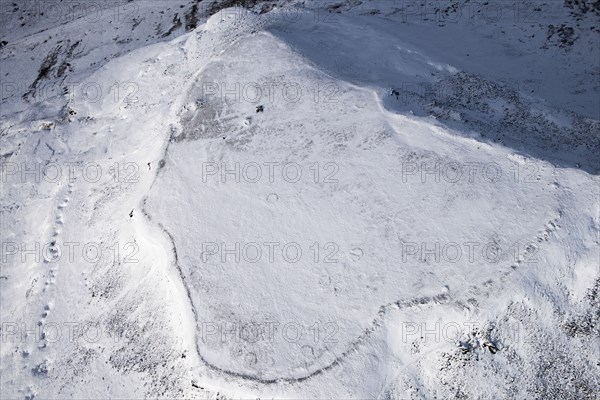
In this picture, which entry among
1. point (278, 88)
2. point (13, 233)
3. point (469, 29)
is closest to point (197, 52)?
point (278, 88)

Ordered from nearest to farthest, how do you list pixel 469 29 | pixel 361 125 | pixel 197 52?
pixel 361 125 < pixel 197 52 < pixel 469 29

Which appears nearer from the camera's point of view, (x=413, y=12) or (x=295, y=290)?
(x=295, y=290)

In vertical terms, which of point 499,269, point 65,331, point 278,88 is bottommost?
point 65,331

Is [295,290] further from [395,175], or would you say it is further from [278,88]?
[278,88]

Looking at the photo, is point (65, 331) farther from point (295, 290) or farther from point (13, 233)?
point (295, 290)

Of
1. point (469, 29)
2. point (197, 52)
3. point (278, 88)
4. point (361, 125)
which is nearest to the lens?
point (361, 125)

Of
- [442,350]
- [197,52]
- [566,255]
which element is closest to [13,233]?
[197,52]

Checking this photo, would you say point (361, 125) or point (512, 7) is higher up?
point (512, 7)
